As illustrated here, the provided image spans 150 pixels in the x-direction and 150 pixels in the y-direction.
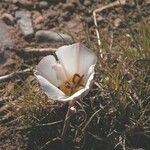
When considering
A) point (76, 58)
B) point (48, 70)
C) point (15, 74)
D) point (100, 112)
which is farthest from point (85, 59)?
point (15, 74)

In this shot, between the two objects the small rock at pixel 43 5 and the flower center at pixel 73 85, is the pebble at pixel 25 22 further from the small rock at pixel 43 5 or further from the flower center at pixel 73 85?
the flower center at pixel 73 85

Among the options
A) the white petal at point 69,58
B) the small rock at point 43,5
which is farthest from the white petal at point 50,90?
the small rock at point 43,5

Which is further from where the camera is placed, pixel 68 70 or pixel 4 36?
pixel 4 36

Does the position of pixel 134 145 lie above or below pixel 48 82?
below

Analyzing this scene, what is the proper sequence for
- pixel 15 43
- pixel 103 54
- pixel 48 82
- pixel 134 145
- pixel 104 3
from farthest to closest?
pixel 104 3 → pixel 15 43 → pixel 103 54 → pixel 134 145 → pixel 48 82

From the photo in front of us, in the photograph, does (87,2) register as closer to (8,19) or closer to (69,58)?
(8,19)

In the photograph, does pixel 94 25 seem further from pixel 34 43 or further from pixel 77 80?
pixel 77 80

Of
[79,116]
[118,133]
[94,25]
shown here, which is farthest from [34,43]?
[118,133]

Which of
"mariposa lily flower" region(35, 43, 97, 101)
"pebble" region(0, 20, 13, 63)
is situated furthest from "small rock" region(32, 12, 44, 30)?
"mariposa lily flower" region(35, 43, 97, 101)
